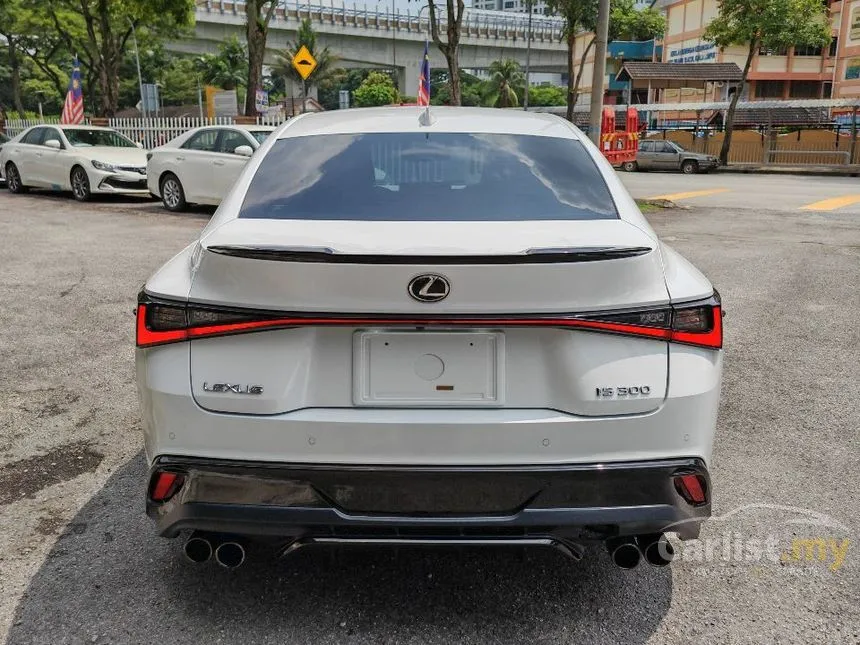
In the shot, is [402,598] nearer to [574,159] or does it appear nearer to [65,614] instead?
[65,614]

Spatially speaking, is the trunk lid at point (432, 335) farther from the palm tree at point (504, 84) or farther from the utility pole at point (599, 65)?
the palm tree at point (504, 84)

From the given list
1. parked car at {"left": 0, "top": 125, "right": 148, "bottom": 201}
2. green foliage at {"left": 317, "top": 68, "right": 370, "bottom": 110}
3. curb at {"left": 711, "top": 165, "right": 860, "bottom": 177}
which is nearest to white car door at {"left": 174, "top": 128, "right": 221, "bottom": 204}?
parked car at {"left": 0, "top": 125, "right": 148, "bottom": 201}

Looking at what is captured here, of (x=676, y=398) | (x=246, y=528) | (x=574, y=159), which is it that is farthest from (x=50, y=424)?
(x=676, y=398)

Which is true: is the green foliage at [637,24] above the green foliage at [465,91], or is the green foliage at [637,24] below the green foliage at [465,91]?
above

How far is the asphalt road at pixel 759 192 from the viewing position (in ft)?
60.0

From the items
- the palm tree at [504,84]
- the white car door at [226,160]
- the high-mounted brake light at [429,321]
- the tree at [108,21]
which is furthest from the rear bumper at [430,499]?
the palm tree at [504,84]

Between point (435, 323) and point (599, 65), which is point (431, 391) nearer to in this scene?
point (435, 323)

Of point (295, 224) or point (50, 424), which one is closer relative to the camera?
point (295, 224)

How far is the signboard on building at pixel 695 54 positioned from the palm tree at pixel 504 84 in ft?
71.8

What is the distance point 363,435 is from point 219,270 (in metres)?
0.66

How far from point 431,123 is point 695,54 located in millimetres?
63561

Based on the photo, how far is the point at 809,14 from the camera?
32625 millimetres

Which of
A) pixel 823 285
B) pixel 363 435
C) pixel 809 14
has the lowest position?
pixel 823 285

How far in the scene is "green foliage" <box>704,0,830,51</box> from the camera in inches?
1277
